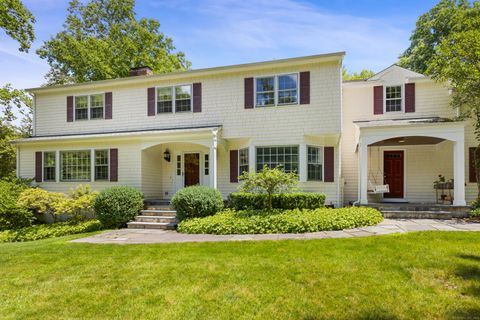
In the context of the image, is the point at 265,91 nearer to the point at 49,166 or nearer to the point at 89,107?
the point at 89,107

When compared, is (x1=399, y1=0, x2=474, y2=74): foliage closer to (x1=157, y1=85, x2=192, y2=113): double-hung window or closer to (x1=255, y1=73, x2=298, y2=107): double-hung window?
(x1=255, y1=73, x2=298, y2=107): double-hung window

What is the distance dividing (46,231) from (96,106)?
607cm

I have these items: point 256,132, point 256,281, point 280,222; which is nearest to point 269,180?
point 280,222

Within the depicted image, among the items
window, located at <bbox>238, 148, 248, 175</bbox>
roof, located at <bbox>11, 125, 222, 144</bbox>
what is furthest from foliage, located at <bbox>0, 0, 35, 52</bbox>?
window, located at <bbox>238, 148, 248, 175</bbox>

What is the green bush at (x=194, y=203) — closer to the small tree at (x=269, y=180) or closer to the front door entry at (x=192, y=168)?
the small tree at (x=269, y=180)

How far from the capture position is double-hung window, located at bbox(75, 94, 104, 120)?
47.0 feet

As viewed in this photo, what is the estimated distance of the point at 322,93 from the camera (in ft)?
37.8

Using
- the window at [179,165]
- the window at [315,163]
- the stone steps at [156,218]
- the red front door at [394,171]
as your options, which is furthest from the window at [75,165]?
the red front door at [394,171]

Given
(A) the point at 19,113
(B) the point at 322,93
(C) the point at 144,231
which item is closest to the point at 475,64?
(B) the point at 322,93

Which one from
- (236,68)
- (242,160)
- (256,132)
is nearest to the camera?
(256,132)

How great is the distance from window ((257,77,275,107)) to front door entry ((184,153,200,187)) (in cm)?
374

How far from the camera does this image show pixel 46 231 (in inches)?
436

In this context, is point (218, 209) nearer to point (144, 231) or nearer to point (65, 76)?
A: point (144, 231)

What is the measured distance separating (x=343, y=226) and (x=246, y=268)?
4403 mm
